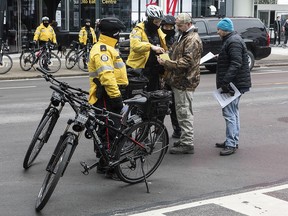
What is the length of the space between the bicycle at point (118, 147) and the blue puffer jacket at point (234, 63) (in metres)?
1.55

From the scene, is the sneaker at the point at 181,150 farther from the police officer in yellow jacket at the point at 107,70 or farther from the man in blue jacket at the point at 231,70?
the police officer in yellow jacket at the point at 107,70

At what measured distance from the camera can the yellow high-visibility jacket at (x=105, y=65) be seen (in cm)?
586

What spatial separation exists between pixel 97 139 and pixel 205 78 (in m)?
11.8

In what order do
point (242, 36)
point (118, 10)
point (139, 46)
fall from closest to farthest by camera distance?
point (139, 46) < point (242, 36) < point (118, 10)

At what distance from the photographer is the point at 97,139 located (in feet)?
18.6

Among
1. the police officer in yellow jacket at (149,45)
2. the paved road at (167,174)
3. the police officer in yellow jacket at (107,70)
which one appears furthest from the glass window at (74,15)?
the police officer in yellow jacket at (107,70)

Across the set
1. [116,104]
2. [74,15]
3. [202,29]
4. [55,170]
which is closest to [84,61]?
[202,29]

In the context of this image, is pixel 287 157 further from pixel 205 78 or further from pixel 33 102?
pixel 205 78

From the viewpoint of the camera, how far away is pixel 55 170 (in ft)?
17.1

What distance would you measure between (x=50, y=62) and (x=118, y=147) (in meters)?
13.2

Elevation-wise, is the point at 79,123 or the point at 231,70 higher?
the point at 231,70

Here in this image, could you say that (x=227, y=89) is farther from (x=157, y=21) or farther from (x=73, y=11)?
(x=73, y=11)

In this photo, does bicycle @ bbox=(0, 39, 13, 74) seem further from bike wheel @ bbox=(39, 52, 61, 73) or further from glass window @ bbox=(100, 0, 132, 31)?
glass window @ bbox=(100, 0, 132, 31)

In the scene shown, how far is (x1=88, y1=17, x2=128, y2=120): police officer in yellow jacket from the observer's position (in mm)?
5871
